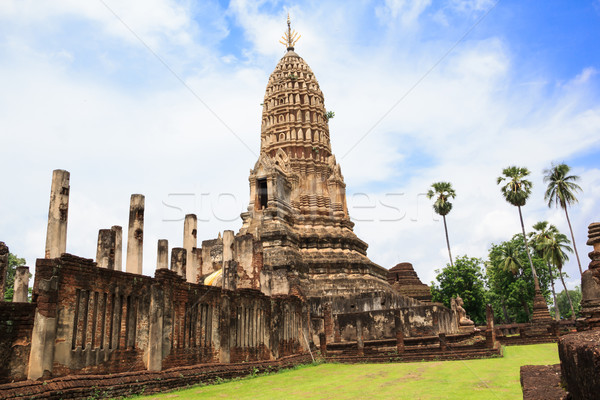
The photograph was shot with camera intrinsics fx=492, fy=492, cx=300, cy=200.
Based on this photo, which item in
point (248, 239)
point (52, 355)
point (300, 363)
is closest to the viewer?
point (52, 355)

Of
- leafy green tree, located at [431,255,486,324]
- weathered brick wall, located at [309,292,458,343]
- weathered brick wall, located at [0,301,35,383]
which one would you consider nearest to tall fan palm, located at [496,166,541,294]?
leafy green tree, located at [431,255,486,324]

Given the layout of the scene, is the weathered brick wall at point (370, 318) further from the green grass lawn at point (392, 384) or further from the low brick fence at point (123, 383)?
the low brick fence at point (123, 383)

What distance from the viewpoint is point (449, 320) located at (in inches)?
1030

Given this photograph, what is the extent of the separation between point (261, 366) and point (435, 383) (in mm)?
6793

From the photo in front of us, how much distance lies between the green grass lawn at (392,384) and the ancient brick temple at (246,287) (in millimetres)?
1646

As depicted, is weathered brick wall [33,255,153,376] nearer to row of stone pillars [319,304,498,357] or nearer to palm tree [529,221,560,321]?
row of stone pillars [319,304,498,357]

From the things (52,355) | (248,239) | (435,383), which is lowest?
(435,383)

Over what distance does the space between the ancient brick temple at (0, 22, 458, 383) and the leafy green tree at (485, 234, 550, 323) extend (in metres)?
22.0

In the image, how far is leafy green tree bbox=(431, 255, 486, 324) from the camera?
4550 centimetres

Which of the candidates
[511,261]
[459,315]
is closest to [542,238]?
[511,261]

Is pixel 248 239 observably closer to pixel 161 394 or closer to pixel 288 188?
pixel 288 188

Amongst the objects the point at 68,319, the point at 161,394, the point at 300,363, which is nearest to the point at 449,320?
the point at 300,363

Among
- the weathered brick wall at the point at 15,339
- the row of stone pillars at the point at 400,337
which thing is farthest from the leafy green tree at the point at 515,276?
the weathered brick wall at the point at 15,339

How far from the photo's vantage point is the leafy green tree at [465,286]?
45.5 metres
